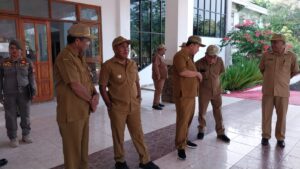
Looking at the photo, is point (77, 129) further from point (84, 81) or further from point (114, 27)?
point (114, 27)

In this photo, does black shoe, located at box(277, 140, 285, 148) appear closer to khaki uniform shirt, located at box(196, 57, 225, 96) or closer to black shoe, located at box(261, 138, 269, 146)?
black shoe, located at box(261, 138, 269, 146)

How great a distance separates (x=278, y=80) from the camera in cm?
375

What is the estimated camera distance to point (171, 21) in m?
6.79

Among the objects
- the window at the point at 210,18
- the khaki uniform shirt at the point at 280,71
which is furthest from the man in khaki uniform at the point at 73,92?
the window at the point at 210,18

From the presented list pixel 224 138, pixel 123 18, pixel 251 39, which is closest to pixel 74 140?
pixel 224 138

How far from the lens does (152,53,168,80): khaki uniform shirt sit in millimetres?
6188

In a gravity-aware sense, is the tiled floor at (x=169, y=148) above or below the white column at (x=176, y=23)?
below

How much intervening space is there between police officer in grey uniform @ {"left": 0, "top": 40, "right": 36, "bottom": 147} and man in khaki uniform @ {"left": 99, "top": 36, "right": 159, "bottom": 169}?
5.05 ft

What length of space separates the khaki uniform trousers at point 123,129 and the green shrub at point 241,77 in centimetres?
615

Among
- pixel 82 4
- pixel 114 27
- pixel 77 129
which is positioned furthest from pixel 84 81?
pixel 114 27

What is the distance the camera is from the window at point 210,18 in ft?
43.8

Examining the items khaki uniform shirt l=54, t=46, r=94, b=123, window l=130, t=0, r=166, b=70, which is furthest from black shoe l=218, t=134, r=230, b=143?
window l=130, t=0, r=166, b=70

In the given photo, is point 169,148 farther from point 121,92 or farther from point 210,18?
point 210,18

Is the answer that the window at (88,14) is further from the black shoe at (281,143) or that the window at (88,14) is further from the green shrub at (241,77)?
the black shoe at (281,143)
